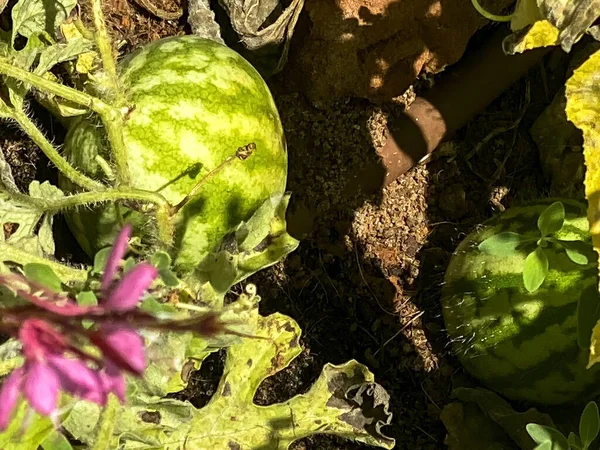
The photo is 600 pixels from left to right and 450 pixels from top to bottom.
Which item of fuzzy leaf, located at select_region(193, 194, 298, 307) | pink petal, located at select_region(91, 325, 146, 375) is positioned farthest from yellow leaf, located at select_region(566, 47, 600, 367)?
pink petal, located at select_region(91, 325, 146, 375)

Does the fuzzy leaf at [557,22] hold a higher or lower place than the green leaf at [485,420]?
higher

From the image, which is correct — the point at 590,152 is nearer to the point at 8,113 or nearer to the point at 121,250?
the point at 121,250

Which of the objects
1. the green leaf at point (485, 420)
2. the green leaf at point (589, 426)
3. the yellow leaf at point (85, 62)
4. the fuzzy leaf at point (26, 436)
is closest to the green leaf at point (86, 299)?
the fuzzy leaf at point (26, 436)

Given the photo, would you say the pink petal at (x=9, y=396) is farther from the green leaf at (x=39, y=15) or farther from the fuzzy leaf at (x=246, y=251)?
Answer: the green leaf at (x=39, y=15)

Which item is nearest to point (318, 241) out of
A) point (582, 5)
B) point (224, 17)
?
point (224, 17)

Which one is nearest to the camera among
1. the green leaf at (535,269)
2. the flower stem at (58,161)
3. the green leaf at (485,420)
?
the flower stem at (58,161)

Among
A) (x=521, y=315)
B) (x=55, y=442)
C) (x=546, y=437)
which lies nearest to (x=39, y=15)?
(x=55, y=442)

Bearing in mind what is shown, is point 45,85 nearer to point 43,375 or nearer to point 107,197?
point 107,197

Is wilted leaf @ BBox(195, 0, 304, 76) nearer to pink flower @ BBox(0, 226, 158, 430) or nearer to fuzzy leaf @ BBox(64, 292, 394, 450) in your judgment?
fuzzy leaf @ BBox(64, 292, 394, 450)

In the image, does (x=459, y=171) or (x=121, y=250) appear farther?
(x=459, y=171)
